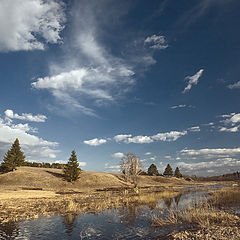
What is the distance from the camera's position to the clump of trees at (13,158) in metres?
64.8

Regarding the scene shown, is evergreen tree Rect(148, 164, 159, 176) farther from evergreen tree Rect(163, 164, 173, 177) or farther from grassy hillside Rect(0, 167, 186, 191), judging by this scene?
grassy hillside Rect(0, 167, 186, 191)

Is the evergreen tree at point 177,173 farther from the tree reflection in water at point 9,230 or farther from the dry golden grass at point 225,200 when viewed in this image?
the tree reflection in water at point 9,230

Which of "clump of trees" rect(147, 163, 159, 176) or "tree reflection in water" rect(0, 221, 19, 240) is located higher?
"clump of trees" rect(147, 163, 159, 176)

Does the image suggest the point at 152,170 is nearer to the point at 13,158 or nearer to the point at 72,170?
the point at 72,170

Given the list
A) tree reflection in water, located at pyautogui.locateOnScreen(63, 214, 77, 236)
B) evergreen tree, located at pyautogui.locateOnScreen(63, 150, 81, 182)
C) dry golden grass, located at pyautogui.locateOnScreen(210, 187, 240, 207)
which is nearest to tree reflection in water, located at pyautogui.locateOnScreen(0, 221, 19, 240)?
tree reflection in water, located at pyautogui.locateOnScreen(63, 214, 77, 236)

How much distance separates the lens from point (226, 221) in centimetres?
1619

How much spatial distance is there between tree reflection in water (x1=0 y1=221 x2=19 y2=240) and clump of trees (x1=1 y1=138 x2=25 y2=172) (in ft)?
175

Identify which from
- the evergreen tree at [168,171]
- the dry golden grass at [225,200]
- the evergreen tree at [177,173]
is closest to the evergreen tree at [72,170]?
the dry golden grass at [225,200]

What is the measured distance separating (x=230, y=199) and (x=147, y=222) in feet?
63.3

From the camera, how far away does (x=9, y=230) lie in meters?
15.7

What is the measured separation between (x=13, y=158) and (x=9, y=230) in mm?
57211

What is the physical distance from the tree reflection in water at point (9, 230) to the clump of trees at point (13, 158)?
175 ft

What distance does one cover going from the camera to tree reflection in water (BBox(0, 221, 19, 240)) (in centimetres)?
1427

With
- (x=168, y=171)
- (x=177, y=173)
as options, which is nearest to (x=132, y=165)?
(x=168, y=171)
